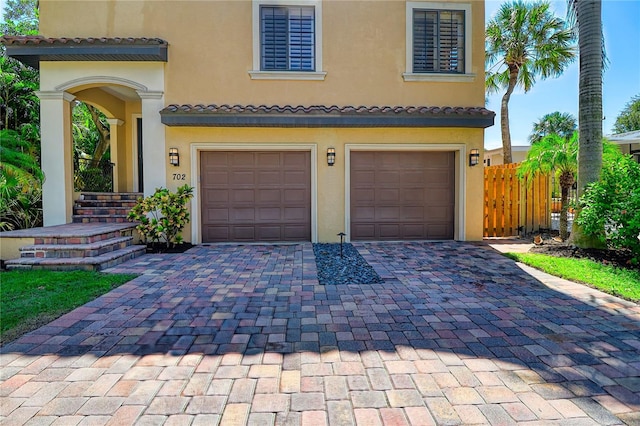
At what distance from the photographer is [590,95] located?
6809 mm

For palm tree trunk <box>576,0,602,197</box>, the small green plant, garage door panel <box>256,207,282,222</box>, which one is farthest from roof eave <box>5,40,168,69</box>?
palm tree trunk <box>576,0,602,197</box>

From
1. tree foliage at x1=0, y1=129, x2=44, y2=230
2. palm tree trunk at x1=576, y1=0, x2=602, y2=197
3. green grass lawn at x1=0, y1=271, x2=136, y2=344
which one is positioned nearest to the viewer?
green grass lawn at x1=0, y1=271, x2=136, y2=344

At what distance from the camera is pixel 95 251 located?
6195mm

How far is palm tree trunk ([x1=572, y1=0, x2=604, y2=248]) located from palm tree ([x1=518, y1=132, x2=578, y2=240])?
1271mm

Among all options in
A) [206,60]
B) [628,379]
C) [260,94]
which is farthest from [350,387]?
[206,60]

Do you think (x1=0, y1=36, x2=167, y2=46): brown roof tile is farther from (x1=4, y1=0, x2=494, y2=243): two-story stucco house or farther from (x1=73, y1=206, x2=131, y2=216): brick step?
(x1=73, y1=206, x2=131, y2=216): brick step

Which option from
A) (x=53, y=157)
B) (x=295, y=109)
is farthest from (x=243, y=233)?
(x=53, y=157)

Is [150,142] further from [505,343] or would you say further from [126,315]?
[505,343]

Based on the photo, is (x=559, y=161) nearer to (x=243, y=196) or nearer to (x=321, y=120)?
(x=321, y=120)

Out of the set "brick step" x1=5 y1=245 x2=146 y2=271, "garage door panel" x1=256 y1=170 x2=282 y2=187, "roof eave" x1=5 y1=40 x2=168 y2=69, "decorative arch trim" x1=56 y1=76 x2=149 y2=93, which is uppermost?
"roof eave" x1=5 y1=40 x2=168 y2=69

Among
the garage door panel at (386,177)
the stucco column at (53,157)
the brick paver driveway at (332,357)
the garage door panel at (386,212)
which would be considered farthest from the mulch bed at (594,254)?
the stucco column at (53,157)

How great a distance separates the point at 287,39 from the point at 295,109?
2.07 m

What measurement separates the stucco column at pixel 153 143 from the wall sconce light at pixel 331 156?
4.01 meters

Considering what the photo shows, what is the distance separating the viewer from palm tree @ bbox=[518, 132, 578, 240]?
8.11 metres
